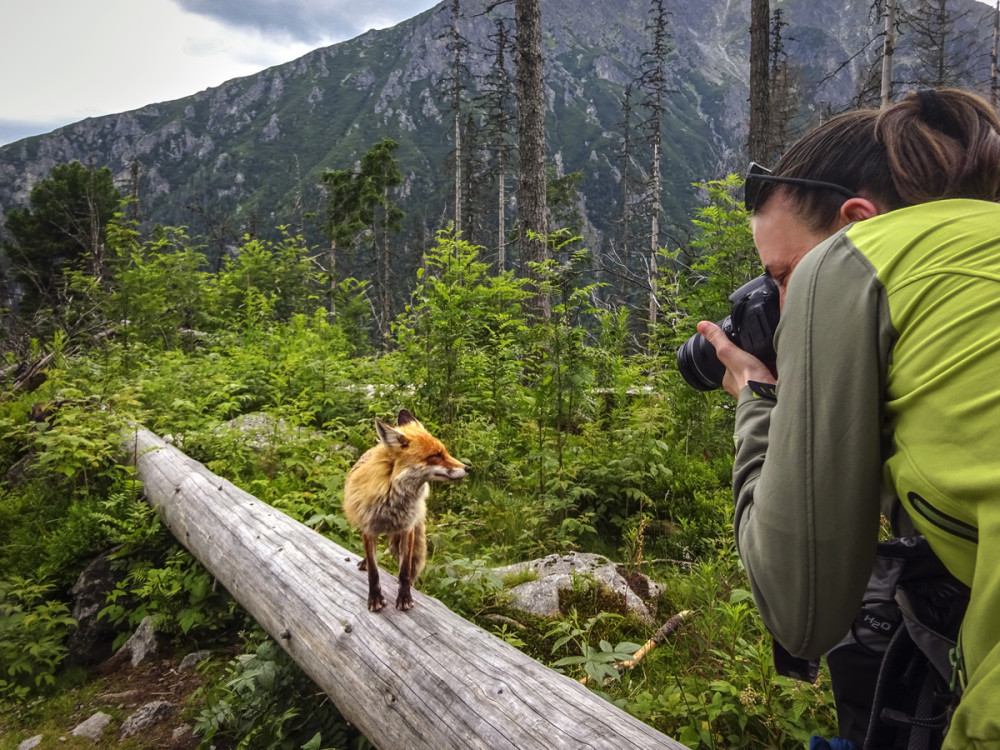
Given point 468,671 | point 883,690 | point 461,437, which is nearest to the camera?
point 883,690

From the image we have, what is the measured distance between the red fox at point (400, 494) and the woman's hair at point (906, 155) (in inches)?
82.2

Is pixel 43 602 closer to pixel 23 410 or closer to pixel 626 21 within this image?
pixel 23 410

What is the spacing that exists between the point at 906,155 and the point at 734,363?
63 cm

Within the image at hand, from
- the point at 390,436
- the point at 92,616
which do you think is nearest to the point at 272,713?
the point at 390,436

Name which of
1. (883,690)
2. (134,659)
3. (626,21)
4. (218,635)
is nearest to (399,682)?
(883,690)

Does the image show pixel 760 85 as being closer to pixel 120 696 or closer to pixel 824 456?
pixel 824 456

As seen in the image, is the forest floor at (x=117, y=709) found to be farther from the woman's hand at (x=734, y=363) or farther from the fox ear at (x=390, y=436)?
the woman's hand at (x=734, y=363)

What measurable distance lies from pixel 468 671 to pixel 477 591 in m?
1.08

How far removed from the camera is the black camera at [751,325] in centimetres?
151

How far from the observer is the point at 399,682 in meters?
2.52

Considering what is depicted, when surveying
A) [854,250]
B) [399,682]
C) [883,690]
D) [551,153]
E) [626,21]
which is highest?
[626,21]

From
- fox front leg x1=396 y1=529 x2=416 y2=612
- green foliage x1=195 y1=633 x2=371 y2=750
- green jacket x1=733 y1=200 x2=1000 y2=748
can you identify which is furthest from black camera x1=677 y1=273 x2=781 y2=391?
green foliage x1=195 y1=633 x2=371 y2=750

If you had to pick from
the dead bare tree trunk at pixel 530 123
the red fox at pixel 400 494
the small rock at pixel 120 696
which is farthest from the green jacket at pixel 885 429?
the dead bare tree trunk at pixel 530 123

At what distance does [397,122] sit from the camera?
115750 millimetres
